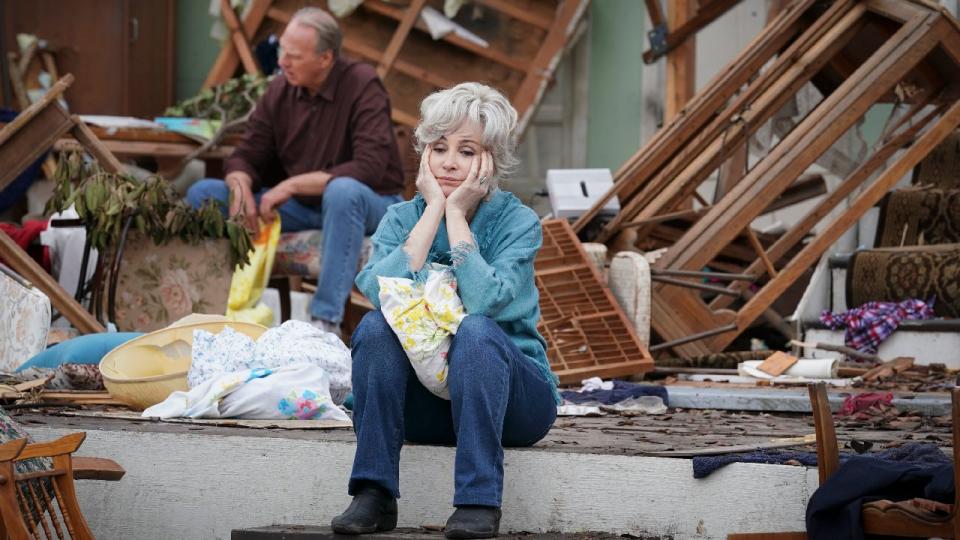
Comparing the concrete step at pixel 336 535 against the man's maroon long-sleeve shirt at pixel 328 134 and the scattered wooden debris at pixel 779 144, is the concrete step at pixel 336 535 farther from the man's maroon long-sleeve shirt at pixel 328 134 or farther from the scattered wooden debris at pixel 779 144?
the man's maroon long-sleeve shirt at pixel 328 134

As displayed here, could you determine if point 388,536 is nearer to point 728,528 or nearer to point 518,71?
point 728,528

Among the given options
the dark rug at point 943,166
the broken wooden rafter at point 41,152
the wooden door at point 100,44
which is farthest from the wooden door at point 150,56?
the dark rug at point 943,166

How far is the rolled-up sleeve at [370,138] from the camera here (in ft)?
21.6

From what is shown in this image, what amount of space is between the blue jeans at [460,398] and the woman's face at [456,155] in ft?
1.52

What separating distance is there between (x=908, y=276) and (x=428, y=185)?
389 centimetres

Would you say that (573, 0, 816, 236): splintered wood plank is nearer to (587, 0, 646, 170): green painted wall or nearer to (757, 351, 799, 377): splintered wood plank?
(757, 351, 799, 377): splintered wood plank

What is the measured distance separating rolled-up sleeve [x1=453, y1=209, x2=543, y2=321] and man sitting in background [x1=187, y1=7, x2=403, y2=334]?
2719 mm

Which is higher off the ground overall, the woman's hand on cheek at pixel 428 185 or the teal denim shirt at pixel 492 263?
the woman's hand on cheek at pixel 428 185

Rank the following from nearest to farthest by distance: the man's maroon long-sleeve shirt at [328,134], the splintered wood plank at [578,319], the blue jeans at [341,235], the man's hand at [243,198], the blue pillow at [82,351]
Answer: the blue pillow at [82,351], the splintered wood plank at [578,319], the blue jeans at [341,235], the man's hand at [243,198], the man's maroon long-sleeve shirt at [328,134]

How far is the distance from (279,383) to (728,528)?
1605 mm

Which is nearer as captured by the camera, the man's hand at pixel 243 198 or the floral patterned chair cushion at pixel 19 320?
the floral patterned chair cushion at pixel 19 320

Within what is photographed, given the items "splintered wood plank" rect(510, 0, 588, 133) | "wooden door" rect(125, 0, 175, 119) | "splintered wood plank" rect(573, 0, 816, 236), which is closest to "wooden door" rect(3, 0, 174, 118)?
"wooden door" rect(125, 0, 175, 119)

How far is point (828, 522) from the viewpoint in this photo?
3051mm

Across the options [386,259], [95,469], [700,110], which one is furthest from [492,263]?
[700,110]
